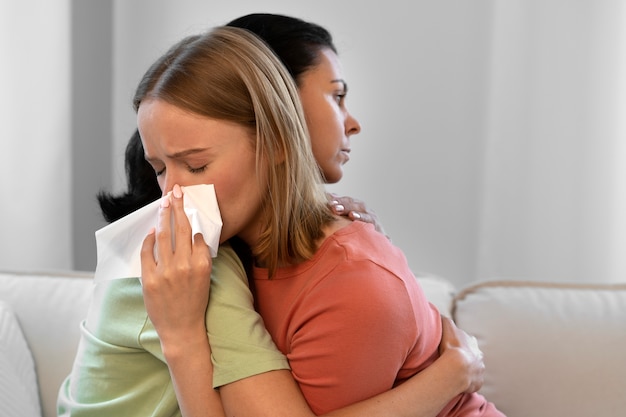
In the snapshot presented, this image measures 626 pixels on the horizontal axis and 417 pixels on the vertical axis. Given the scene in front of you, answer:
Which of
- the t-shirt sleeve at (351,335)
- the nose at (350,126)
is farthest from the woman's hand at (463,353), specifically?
the nose at (350,126)

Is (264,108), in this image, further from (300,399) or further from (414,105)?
(414,105)

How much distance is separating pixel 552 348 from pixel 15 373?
1039mm

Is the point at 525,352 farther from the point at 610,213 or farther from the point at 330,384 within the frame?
the point at 610,213

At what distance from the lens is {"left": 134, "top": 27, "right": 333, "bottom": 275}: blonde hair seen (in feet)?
3.91

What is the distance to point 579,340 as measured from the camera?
1.64m

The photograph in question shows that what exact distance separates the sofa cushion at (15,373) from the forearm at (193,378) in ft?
1.70

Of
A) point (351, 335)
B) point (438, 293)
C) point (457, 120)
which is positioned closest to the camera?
point (351, 335)

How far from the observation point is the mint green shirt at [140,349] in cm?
116

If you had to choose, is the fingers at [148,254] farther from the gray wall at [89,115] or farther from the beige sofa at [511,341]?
the gray wall at [89,115]

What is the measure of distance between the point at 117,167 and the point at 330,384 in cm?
207

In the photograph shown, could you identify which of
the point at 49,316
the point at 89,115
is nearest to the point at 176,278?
the point at 49,316

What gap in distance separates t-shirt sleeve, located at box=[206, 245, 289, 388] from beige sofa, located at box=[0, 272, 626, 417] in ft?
1.87

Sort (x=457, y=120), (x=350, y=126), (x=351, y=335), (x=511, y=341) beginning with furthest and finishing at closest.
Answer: (x=457, y=120) → (x=511, y=341) → (x=350, y=126) → (x=351, y=335)

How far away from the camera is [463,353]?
130 cm
